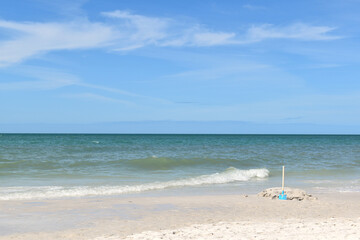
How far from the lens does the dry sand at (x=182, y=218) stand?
26.7 ft

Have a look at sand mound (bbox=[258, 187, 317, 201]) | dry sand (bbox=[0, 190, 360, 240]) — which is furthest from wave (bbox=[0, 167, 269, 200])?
sand mound (bbox=[258, 187, 317, 201])

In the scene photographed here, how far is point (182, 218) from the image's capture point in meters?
10.1

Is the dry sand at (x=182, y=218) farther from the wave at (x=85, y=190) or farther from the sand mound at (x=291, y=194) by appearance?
the wave at (x=85, y=190)

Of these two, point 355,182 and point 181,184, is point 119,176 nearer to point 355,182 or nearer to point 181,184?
point 181,184

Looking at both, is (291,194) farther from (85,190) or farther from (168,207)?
(85,190)

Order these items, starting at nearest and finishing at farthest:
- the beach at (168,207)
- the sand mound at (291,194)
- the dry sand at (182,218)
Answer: the dry sand at (182,218), the beach at (168,207), the sand mound at (291,194)

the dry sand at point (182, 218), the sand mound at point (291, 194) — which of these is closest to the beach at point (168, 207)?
the dry sand at point (182, 218)

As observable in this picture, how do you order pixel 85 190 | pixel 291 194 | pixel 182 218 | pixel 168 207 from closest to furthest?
pixel 182 218 < pixel 168 207 < pixel 291 194 < pixel 85 190

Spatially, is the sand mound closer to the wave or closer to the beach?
the beach

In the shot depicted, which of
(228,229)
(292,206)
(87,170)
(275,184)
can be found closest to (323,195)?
(292,206)

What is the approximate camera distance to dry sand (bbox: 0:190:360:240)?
26.7 feet

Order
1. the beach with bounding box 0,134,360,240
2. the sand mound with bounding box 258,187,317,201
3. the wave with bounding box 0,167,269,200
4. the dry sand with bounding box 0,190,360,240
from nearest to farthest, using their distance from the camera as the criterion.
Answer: the dry sand with bounding box 0,190,360,240 < the beach with bounding box 0,134,360,240 < the sand mound with bounding box 258,187,317,201 < the wave with bounding box 0,167,269,200

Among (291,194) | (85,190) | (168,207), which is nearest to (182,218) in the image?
(168,207)

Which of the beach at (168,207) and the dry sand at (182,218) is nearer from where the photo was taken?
the dry sand at (182,218)
